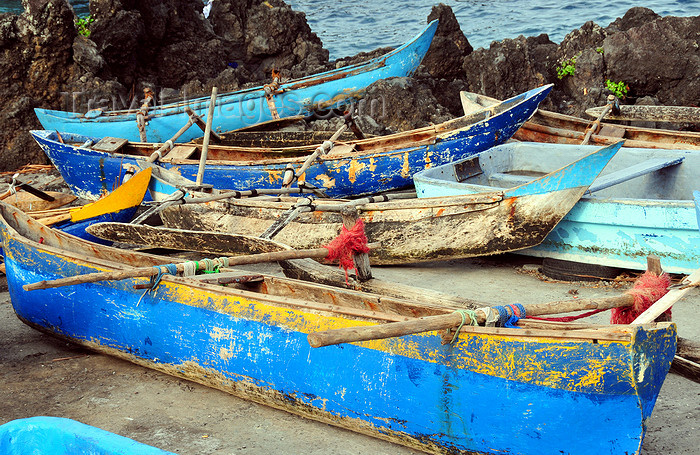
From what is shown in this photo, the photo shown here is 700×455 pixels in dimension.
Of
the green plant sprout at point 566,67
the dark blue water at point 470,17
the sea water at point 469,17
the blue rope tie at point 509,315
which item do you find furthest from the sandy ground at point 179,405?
the dark blue water at point 470,17

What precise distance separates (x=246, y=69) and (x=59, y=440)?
46.1 ft

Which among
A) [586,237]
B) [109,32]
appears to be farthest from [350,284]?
[109,32]

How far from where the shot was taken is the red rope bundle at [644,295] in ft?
12.0

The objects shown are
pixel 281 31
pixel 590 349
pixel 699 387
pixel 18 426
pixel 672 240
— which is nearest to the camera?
pixel 18 426

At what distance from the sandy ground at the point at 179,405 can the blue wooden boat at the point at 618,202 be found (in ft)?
1.18

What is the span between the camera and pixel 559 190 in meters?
5.90

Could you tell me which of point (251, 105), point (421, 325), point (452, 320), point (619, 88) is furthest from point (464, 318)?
point (619, 88)

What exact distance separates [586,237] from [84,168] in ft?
21.4

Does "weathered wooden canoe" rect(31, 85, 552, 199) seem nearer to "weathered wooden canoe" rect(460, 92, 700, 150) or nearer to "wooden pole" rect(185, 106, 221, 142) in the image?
"wooden pole" rect(185, 106, 221, 142)

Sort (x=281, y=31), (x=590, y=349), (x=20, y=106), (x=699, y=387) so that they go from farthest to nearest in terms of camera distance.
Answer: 1. (x=281, y=31)
2. (x=20, y=106)
3. (x=699, y=387)
4. (x=590, y=349)

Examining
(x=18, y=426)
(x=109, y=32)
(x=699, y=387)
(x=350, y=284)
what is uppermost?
(x=109, y=32)

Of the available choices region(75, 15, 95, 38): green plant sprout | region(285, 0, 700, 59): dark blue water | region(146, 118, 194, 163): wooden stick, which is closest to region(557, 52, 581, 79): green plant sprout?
region(146, 118, 194, 163): wooden stick

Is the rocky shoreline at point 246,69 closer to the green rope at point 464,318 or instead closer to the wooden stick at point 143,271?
the wooden stick at point 143,271

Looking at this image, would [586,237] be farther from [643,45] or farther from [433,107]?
[643,45]
